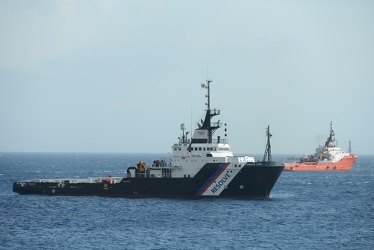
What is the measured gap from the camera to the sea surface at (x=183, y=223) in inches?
2051

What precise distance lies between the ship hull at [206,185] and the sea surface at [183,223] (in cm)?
119

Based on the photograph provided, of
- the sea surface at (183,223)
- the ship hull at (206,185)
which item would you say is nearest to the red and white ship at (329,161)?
the sea surface at (183,223)

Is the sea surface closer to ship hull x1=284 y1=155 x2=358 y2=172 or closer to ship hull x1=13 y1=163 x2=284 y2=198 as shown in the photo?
ship hull x1=13 y1=163 x2=284 y2=198

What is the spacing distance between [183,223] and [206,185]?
45.9 ft

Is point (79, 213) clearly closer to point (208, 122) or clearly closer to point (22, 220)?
point (22, 220)

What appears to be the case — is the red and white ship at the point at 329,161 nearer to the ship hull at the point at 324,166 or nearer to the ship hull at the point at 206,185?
the ship hull at the point at 324,166

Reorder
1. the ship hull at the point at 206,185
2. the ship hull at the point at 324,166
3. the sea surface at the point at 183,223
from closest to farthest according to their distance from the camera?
the sea surface at the point at 183,223 < the ship hull at the point at 206,185 < the ship hull at the point at 324,166

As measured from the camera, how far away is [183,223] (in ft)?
198

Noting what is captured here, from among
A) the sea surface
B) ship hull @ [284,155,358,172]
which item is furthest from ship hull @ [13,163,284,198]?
ship hull @ [284,155,358,172]

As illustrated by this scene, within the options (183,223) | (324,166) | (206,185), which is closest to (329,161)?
(324,166)

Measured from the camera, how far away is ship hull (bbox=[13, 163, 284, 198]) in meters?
73.6

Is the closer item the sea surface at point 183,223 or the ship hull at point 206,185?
the sea surface at point 183,223

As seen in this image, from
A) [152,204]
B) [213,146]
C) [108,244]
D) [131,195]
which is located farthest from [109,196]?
[108,244]

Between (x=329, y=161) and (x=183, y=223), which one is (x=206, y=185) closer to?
(x=183, y=223)
